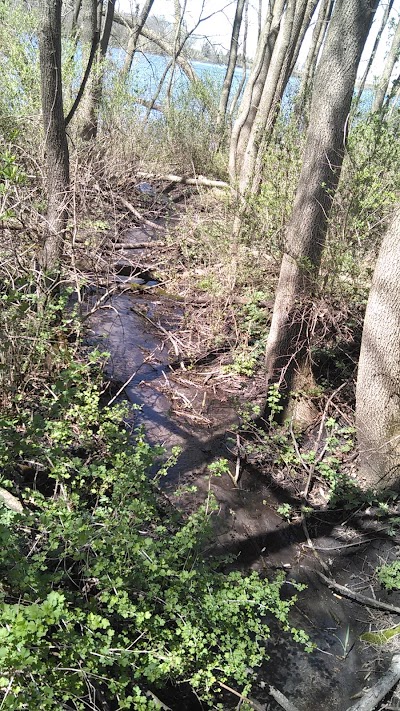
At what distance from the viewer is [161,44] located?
56.9 ft

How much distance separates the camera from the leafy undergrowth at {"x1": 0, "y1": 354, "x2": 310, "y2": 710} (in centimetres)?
232

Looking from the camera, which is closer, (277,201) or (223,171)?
(277,201)

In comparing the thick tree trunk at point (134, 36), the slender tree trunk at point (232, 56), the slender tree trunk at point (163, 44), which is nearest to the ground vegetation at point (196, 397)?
the thick tree trunk at point (134, 36)

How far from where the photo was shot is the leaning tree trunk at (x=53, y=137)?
523 cm

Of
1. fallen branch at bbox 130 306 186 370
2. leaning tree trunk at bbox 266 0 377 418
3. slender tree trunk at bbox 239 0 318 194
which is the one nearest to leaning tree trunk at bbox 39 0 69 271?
fallen branch at bbox 130 306 186 370

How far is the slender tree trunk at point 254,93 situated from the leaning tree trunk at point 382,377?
5496 millimetres

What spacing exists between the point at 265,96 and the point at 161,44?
10900mm

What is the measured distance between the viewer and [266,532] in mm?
4879

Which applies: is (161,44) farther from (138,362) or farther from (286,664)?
(286,664)

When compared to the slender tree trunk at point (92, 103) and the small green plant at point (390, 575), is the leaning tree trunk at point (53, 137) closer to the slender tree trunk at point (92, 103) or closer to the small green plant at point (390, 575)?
the small green plant at point (390, 575)

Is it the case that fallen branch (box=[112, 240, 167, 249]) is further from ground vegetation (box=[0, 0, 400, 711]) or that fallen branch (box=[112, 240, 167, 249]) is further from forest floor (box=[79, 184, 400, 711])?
forest floor (box=[79, 184, 400, 711])

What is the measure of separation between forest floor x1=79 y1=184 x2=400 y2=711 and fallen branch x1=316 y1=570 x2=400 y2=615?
0.04 meters

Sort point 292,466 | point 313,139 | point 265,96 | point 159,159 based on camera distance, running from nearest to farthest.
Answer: point 313,139, point 292,466, point 265,96, point 159,159

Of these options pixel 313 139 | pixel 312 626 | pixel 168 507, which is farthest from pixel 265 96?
pixel 312 626
